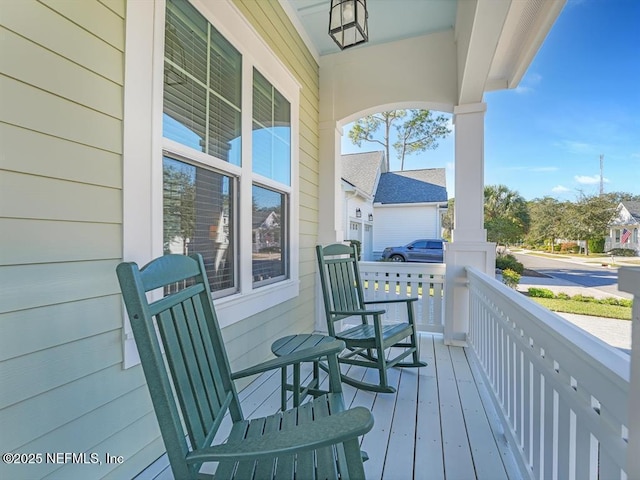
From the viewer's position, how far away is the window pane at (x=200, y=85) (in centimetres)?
173

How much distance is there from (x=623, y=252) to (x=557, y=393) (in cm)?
53

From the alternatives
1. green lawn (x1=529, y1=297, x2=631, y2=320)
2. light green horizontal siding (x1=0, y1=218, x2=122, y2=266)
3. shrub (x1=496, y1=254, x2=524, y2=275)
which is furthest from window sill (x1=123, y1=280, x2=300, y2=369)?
shrub (x1=496, y1=254, x2=524, y2=275)

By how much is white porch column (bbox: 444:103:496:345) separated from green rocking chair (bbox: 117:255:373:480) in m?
2.47

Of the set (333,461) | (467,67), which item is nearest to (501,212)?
(467,67)

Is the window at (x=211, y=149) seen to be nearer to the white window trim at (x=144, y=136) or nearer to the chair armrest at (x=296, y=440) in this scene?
the white window trim at (x=144, y=136)

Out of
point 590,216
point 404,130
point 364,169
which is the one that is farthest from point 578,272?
point 404,130

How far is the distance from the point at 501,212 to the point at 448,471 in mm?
3159

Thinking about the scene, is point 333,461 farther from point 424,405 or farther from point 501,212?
point 501,212

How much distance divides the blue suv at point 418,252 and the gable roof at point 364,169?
2458 millimetres

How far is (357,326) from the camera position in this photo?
2.92m

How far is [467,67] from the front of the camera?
9.00 feet

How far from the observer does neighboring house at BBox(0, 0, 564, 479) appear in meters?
1.08

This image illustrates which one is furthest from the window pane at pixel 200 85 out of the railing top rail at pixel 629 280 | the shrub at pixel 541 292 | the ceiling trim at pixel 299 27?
the shrub at pixel 541 292

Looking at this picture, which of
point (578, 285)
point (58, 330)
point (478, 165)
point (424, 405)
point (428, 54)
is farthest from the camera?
point (428, 54)
